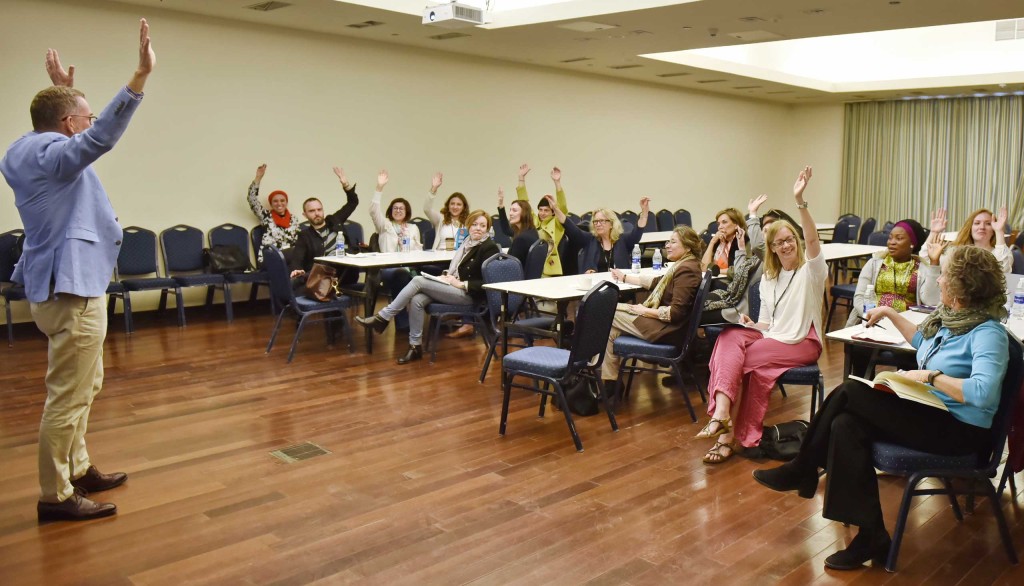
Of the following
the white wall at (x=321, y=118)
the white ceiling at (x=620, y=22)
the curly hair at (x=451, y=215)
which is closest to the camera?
the white ceiling at (x=620, y=22)

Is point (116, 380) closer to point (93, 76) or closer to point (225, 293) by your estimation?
point (225, 293)

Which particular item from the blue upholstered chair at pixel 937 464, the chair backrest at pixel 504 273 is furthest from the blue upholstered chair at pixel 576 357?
the blue upholstered chair at pixel 937 464

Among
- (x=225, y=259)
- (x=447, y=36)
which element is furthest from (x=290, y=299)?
(x=447, y=36)

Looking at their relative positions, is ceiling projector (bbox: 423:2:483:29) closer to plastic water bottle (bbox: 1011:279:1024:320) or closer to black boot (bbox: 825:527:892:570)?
plastic water bottle (bbox: 1011:279:1024:320)

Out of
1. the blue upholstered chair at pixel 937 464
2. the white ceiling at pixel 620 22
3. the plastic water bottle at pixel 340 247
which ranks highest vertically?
the white ceiling at pixel 620 22

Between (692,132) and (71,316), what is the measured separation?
1323 cm

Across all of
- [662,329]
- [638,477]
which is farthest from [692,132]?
[638,477]

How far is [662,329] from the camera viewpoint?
5.15 m

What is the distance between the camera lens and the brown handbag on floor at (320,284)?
697cm

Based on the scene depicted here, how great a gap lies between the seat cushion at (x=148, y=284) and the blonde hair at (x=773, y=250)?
5845 millimetres

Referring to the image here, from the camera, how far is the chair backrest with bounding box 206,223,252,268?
8.94 meters

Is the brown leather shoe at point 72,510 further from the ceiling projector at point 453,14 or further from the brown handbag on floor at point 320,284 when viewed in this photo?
the ceiling projector at point 453,14

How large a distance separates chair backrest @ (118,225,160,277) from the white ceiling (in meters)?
2.28

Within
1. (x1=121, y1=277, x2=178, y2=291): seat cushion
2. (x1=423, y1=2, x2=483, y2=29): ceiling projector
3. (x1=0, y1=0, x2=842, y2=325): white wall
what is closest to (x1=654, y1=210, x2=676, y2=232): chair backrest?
(x1=0, y1=0, x2=842, y2=325): white wall
